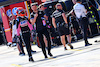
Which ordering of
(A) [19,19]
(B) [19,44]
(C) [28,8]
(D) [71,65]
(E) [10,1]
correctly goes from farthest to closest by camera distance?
(C) [28,8], (B) [19,44], (E) [10,1], (A) [19,19], (D) [71,65]

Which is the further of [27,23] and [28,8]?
[28,8]

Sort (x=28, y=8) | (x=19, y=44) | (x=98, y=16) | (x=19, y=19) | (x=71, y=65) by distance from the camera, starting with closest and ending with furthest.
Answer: (x=71, y=65) → (x=19, y=19) → (x=19, y=44) → (x=98, y=16) → (x=28, y=8)

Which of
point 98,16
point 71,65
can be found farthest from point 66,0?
point 71,65

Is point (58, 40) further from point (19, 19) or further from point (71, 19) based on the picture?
point (19, 19)

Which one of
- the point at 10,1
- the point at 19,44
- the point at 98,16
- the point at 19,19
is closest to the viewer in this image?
the point at 19,19

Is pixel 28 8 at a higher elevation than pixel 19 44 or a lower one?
higher

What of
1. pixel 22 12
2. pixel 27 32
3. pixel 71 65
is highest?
pixel 22 12

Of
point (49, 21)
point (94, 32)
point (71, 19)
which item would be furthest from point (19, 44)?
point (94, 32)

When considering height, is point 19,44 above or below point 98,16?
below

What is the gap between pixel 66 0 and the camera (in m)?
12.3

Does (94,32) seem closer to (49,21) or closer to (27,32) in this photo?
(49,21)

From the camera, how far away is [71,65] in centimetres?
614

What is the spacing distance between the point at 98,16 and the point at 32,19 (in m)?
4.94

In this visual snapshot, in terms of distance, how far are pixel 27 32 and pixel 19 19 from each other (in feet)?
1.64
